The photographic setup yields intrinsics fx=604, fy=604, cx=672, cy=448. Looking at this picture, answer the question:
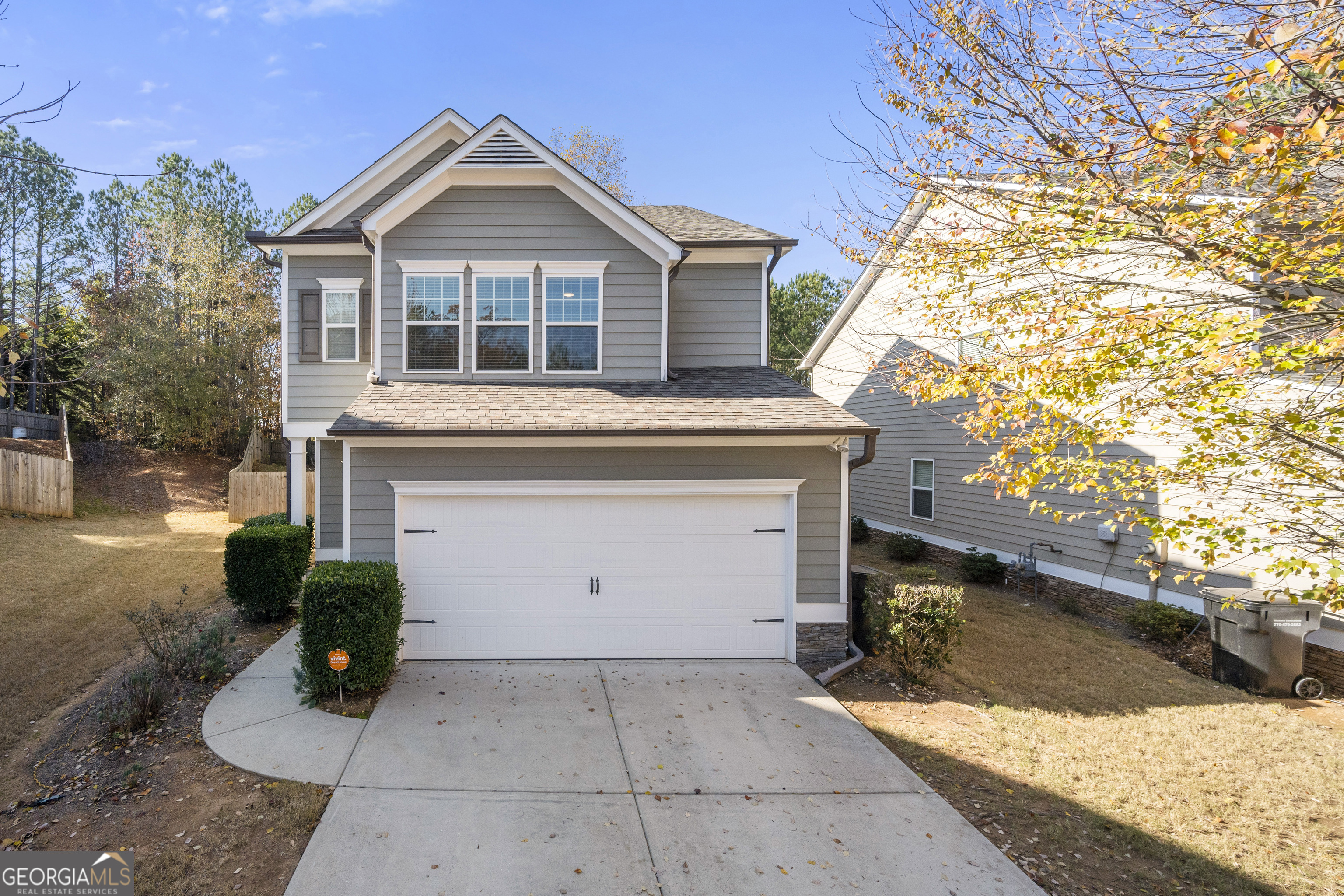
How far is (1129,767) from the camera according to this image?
543 cm

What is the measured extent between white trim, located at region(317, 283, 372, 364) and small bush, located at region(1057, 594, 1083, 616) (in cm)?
1275

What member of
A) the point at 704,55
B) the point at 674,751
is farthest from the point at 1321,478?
the point at 704,55

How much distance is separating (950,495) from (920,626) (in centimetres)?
730

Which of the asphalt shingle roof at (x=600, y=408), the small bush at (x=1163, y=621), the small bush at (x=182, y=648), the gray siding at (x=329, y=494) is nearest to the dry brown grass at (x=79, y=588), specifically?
the small bush at (x=182, y=648)

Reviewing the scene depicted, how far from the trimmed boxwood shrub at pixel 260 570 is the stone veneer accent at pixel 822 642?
7.30 meters

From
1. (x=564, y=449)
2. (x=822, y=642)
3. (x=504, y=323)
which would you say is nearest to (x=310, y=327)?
(x=504, y=323)

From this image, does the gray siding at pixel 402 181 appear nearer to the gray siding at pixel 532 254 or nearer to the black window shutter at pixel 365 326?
the black window shutter at pixel 365 326

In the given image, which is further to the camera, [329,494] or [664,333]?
[329,494]

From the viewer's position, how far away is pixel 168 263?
74.1 feet

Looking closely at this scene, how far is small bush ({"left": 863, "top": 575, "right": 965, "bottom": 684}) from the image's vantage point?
23.2ft

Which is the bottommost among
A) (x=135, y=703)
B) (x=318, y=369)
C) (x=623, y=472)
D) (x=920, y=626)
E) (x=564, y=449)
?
(x=135, y=703)

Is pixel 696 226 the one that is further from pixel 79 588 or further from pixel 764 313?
pixel 79 588

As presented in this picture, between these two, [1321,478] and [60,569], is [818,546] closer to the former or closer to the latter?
[1321,478]

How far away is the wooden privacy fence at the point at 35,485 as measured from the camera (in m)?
15.1
